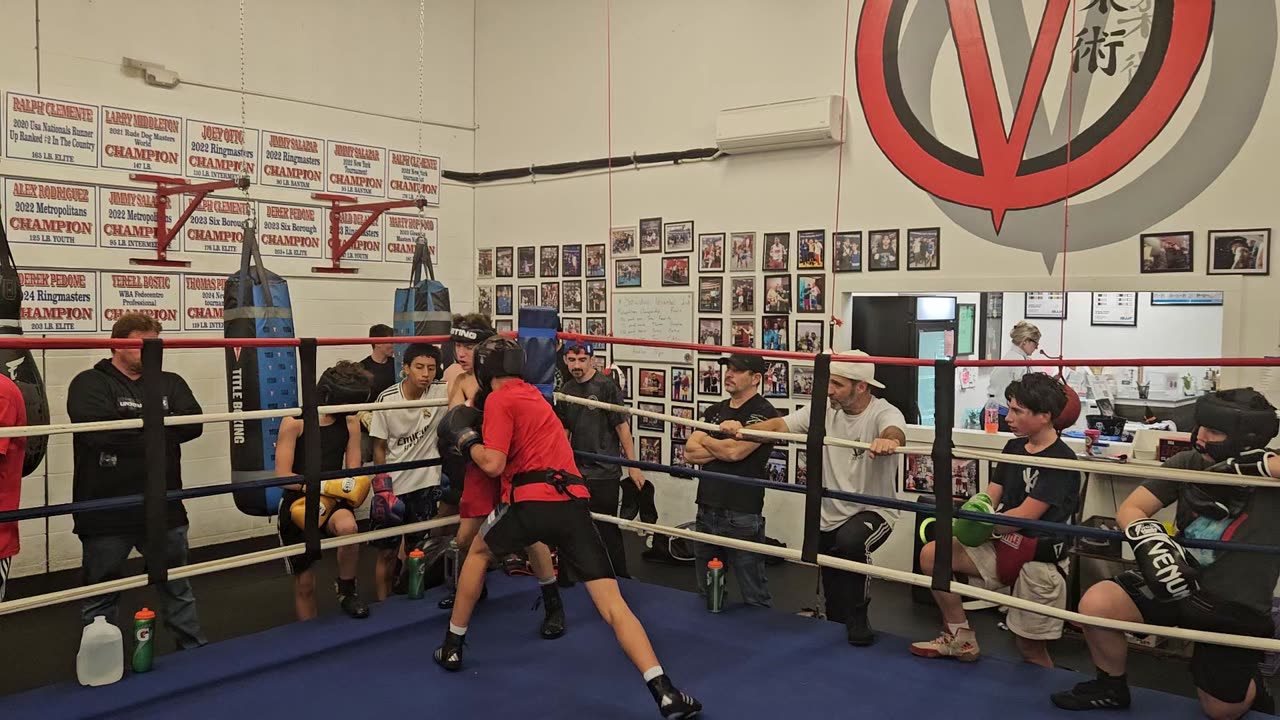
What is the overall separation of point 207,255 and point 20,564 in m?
2.02

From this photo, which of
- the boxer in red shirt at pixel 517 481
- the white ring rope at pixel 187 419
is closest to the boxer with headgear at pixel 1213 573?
the boxer in red shirt at pixel 517 481

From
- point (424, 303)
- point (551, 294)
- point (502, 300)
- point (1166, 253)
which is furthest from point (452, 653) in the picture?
point (502, 300)

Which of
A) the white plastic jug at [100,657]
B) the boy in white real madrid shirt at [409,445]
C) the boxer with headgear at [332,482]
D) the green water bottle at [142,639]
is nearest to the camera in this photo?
the white plastic jug at [100,657]

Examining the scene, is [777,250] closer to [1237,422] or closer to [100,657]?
[1237,422]

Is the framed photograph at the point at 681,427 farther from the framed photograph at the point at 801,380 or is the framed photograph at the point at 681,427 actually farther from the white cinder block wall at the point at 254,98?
the white cinder block wall at the point at 254,98

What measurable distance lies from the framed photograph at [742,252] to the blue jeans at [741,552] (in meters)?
2.43

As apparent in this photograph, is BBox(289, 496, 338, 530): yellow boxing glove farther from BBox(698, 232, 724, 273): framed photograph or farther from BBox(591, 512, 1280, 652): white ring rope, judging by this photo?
BBox(698, 232, 724, 273): framed photograph

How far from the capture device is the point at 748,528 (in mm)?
3615

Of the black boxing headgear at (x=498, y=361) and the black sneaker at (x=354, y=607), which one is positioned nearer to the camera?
the black boxing headgear at (x=498, y=361)

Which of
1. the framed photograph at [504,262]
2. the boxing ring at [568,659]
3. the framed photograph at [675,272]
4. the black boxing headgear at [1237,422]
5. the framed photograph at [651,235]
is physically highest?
the framed photograph at [651,235]

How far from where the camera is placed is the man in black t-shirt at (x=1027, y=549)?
2971 mm

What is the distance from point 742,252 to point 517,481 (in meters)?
3.24

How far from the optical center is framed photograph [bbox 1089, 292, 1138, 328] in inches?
279

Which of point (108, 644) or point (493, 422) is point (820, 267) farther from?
point (108, 644)
